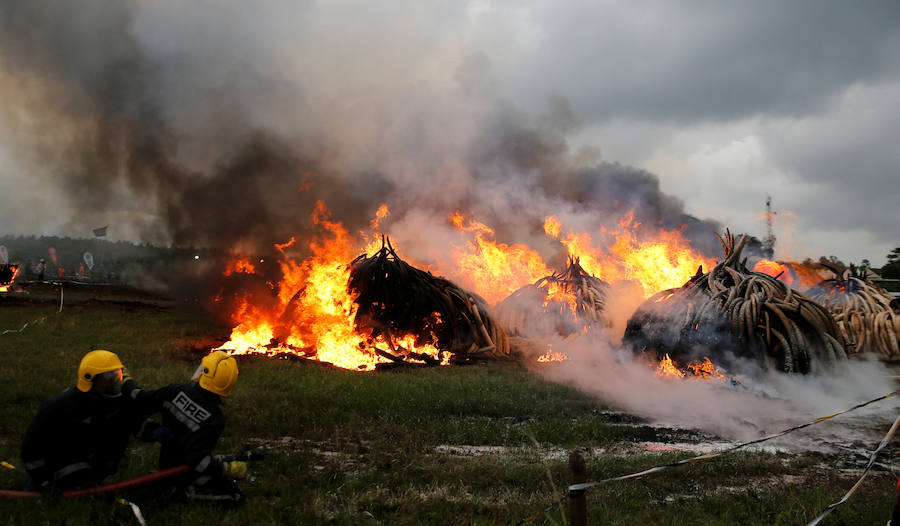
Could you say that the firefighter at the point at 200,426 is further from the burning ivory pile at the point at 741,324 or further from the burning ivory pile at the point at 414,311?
the burning ivory pile at the point at 741,324

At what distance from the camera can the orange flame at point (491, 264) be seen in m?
18.0

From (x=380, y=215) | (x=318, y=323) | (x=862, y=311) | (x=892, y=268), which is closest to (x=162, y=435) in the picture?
(x=318, y=323)

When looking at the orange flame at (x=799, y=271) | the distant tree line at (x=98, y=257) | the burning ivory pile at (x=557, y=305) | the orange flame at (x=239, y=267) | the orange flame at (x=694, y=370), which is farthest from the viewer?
the distant tree line at (x=98, y=257)

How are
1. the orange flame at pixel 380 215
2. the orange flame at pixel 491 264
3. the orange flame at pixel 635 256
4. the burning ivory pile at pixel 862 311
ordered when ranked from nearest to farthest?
the burning ivory pile at pixel 862 311
the orange flame at pixel 635 256
the orange flame at pixel 380 215
the orange flame at pixel 491 264

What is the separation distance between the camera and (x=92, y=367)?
14.5ft

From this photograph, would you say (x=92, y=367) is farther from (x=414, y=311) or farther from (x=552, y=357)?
(x=552, y=357)

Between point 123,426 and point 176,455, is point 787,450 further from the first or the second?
point 123,426

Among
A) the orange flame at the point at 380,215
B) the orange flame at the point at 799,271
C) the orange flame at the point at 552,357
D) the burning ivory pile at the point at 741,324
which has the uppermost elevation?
the orange flame at the point at 380,215

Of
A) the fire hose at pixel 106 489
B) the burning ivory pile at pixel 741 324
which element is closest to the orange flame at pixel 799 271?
the burning ivory pile at pixel 741 324

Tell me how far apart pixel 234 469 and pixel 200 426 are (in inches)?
17.5

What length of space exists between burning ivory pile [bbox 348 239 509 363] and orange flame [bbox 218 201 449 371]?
281 mm

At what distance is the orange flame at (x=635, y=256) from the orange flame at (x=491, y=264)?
1.28 m

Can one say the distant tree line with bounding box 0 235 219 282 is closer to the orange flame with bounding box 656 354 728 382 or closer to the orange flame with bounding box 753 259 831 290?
the orange flame with bounding box 656 354 728 382

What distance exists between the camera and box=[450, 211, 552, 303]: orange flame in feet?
59.0
